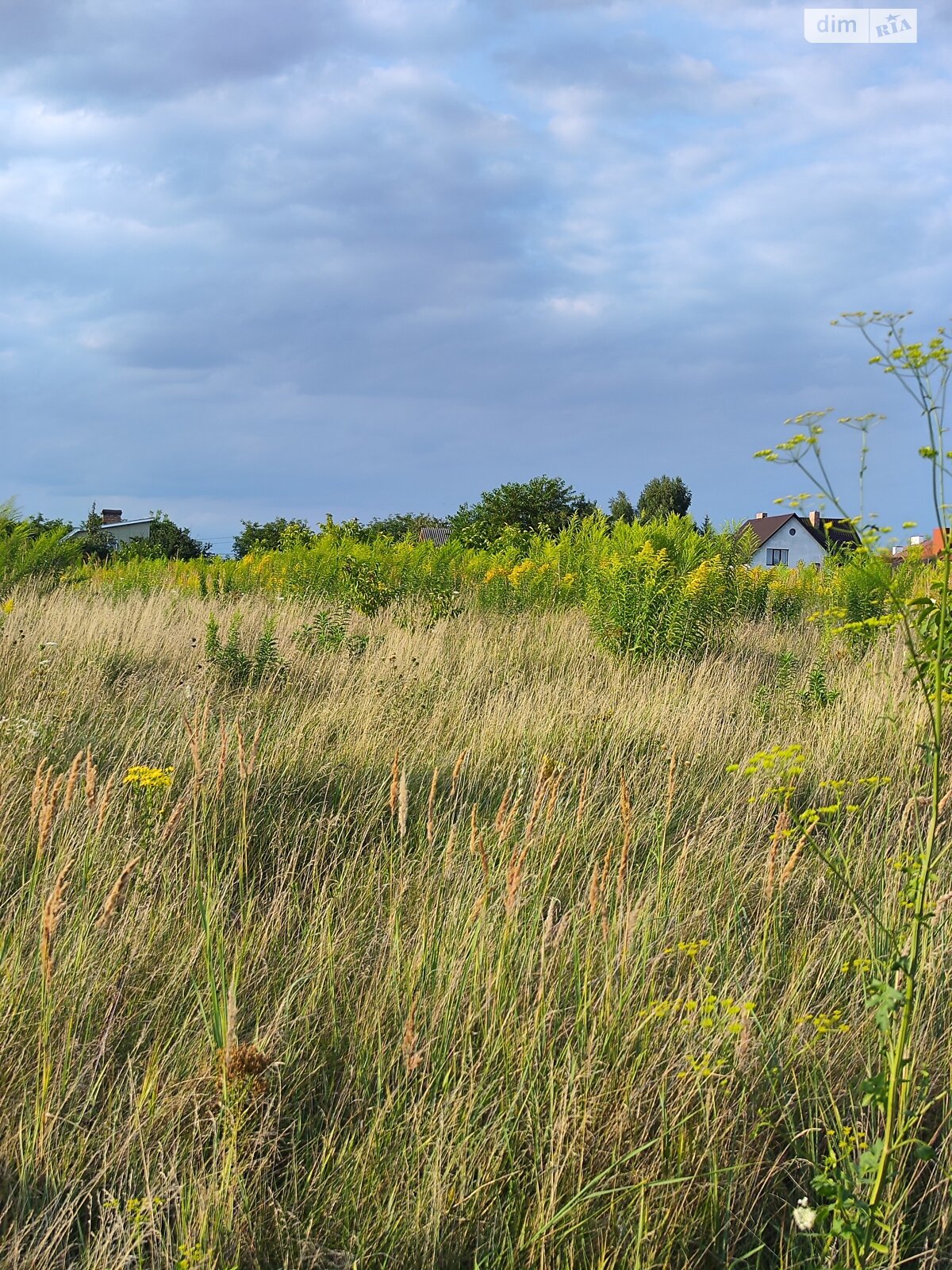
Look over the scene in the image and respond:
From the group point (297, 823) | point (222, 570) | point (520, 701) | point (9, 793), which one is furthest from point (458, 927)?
point (222, 570)

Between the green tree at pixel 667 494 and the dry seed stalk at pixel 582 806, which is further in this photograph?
the green tree at pixel 667 494

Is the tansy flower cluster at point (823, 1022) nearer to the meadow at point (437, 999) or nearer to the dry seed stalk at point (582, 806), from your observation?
the meadow at point (437, 999)

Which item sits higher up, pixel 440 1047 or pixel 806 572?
pixel 806 572

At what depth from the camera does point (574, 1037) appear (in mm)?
2246

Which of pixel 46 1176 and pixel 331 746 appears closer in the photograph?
pixel 46 1176

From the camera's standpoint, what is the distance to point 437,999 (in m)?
2.33

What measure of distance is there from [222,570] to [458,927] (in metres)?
10.7

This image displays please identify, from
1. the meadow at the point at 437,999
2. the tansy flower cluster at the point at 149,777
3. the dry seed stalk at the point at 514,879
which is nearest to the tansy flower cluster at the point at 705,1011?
the meadow at the point at 437,999

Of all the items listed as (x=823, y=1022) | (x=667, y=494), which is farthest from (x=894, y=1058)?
(x=667, y=494)

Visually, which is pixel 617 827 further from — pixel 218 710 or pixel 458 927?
pixel 218 710

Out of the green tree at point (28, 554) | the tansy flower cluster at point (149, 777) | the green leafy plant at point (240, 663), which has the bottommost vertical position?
the tansy flower cluster at point (149, 777)

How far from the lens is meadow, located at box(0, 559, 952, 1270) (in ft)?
6.02

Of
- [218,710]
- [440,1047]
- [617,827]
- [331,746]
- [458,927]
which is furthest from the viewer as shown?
[218,710]

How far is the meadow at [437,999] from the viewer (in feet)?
6.02
